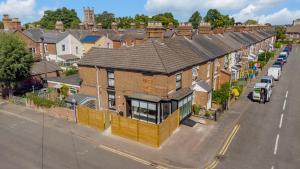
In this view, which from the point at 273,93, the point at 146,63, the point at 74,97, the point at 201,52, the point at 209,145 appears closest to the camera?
the point at 209,145

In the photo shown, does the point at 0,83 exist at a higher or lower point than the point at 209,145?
higher

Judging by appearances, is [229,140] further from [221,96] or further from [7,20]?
[7,20]

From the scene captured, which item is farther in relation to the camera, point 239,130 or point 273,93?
point 273,93

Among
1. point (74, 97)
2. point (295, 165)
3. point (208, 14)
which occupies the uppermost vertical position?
point (208, 14)

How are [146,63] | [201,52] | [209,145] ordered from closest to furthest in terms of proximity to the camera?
[209,145], [146,63], [201,52]

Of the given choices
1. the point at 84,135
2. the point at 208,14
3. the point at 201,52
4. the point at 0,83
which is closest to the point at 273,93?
the point at 201,52

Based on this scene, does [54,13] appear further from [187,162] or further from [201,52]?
[187,162]

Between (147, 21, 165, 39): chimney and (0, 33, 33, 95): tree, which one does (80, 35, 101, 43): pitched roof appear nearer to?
(0, 33, 33, 95): tree

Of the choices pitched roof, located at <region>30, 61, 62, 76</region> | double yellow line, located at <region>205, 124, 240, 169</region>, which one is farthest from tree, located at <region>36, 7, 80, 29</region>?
double yellow line, located at <region>205, 124, 240, 169</region>
